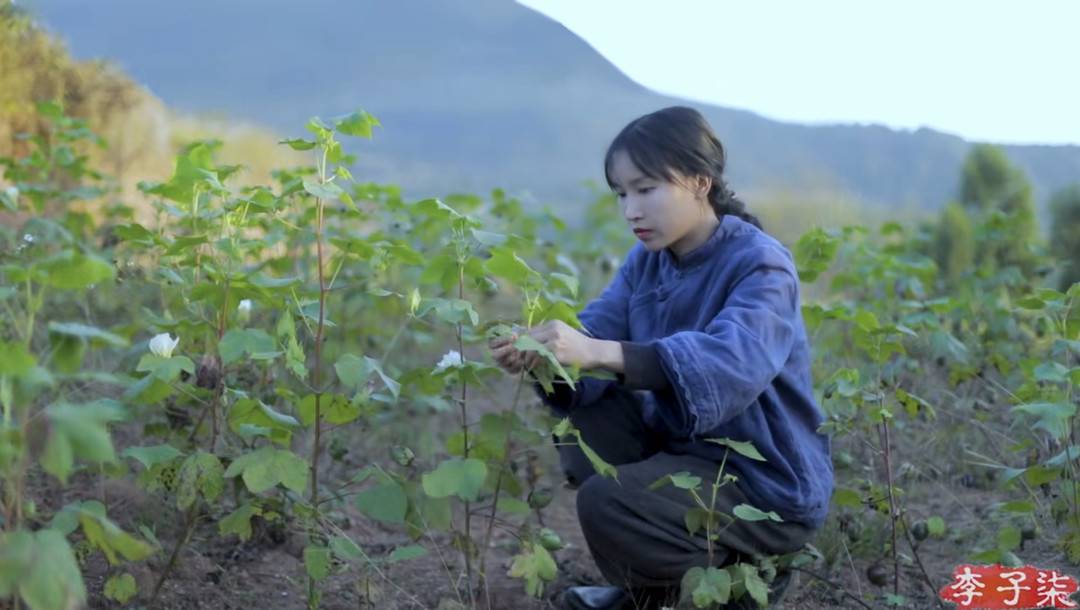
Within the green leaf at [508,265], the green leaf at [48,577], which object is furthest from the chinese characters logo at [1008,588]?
the green leaf at [48,577]

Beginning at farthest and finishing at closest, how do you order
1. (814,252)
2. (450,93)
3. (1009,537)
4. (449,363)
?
(450,93)
(814,252)
(1009,537)
(449,363)

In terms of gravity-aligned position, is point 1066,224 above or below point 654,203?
below

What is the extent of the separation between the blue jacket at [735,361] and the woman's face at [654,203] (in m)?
0.09

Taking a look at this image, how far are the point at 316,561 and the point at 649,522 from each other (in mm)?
585

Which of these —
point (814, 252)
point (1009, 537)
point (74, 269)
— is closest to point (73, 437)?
point (74, 269)

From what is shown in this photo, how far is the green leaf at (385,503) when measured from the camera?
192cm

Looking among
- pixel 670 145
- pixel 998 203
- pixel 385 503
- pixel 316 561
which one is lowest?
pixel 316 561

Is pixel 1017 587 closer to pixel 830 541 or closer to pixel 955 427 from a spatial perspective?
pixel 830 541

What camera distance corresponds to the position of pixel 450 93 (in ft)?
26.9

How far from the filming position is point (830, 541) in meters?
2.65

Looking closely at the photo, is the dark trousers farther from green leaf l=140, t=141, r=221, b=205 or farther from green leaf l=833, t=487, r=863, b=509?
green leaf l=140, t=141, r=221, b=205

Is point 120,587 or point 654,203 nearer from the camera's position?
point 120,587

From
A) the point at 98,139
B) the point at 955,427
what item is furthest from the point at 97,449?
the point at 98,139

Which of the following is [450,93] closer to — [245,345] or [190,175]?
[190,175]
